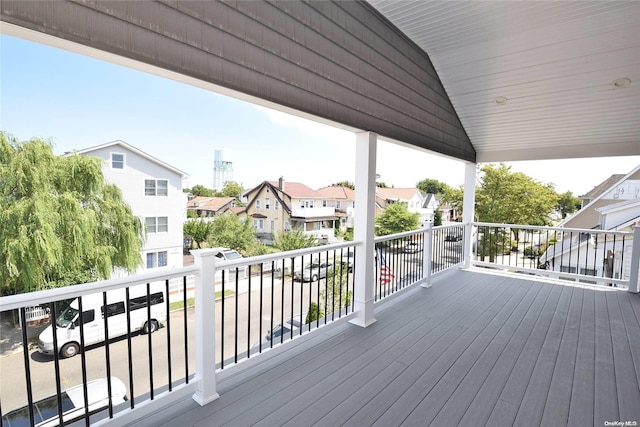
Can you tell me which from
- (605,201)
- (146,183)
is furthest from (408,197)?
(146,183)

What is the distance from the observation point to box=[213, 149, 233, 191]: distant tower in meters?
13.9

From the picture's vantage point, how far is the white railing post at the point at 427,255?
434 cm

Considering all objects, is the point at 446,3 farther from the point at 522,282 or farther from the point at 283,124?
the point at 283,124

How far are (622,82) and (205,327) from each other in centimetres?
490

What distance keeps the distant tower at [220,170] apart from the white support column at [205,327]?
1188 cm

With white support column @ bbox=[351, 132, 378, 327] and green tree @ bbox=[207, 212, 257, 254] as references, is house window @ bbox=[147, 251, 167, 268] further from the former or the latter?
white support column @ bbox=[351, 132, 378, 327]

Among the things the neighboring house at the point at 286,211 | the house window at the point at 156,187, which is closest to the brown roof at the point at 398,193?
the neighboring house at the point at 286,211

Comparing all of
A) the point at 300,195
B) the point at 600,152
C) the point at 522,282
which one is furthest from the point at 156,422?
the point at 300,195

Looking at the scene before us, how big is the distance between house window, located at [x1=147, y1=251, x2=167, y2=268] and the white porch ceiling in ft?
21.6

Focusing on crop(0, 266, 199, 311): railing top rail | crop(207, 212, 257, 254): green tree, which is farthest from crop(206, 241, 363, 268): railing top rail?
crop(207, 212, 257, 254): green tree

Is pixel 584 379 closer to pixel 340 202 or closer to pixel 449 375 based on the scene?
pixel 449 375

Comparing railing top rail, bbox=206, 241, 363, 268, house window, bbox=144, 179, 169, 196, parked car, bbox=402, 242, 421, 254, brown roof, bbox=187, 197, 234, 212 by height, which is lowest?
parked car, bbox=402, 242, 421, 254

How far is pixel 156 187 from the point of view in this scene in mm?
6004

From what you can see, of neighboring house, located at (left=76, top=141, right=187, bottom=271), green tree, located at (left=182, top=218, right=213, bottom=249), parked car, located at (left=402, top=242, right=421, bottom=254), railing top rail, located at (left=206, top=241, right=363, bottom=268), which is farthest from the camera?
green tree, located at (left=182, top=218, right=213, bottom=249)
